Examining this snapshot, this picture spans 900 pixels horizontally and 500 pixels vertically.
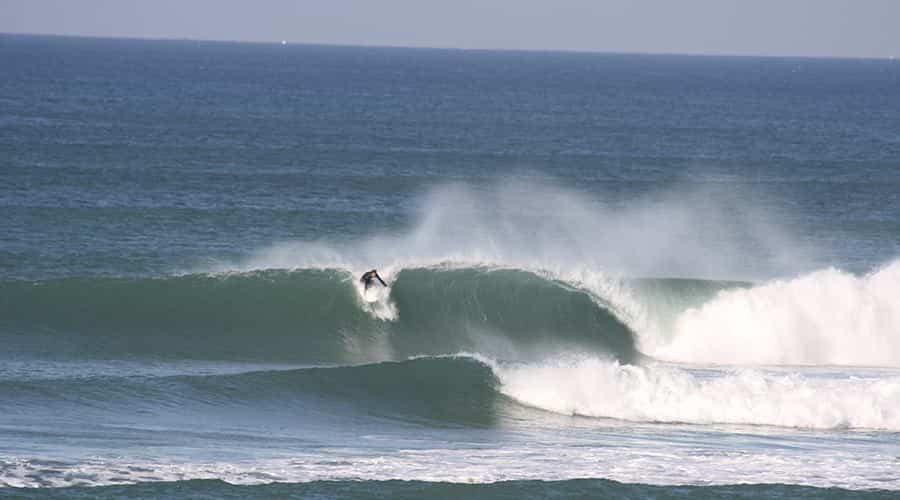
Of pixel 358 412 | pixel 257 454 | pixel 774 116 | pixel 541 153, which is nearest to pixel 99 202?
pixel 358 412

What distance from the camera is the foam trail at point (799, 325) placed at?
25922mm

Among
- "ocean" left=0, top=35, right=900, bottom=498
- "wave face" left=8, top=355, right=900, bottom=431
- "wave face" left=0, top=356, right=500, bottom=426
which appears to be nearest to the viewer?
"ocean" left=0, top=35, right=900, bottom=498

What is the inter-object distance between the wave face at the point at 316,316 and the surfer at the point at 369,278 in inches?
10.9

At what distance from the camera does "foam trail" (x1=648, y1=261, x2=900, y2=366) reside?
25.9 meters

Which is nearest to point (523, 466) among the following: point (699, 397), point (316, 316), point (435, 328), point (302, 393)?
point (699, 397)

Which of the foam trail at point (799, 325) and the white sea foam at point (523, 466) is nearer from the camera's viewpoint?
the white sea foam at point (523, 466)

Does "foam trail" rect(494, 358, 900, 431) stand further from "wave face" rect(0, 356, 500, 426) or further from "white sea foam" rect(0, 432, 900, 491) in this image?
"white sea foam" rect(0, 432, 900, 491)

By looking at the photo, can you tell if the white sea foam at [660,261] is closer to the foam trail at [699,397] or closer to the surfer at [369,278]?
the surfer at [369,278]

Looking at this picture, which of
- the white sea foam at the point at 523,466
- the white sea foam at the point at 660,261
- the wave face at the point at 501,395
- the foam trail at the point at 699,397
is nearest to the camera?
the white sea foam at the point at 523,466

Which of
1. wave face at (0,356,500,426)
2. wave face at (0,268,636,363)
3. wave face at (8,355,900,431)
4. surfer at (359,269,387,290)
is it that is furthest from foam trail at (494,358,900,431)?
surfer at (359,269,387,290)

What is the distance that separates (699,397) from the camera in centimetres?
2061

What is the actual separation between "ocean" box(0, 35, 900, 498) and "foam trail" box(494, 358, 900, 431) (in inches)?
1.8

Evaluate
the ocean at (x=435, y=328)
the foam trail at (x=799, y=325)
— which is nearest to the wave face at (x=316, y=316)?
the ocean at (x=435, y=328)

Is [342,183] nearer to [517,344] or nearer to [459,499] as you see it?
[517,344]
